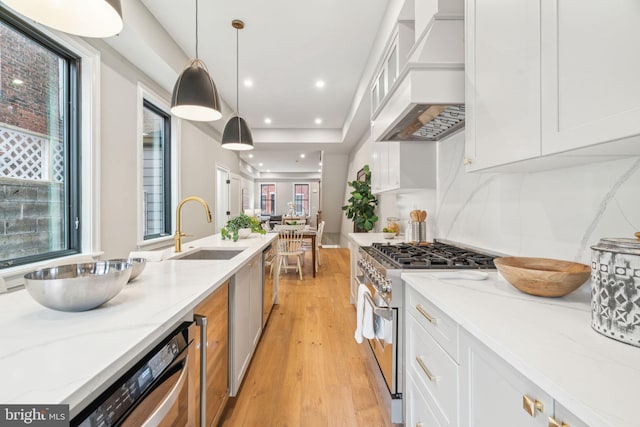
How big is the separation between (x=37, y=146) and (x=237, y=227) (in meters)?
1.64

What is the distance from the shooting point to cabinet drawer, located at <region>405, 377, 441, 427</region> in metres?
1.17

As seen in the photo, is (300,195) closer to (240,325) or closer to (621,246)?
(240,325)

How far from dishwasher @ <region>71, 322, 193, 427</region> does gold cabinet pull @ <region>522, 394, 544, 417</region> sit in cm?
93

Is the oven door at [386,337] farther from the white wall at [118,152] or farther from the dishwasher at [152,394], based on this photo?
the white wall at [118,152]

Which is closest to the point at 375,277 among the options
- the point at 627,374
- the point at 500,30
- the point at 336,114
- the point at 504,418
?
the point at 504,418

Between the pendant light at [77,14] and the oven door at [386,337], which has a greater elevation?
the pendant light at [77,14]

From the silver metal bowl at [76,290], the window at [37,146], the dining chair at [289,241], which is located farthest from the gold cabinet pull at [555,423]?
the dining chair at [289,241]

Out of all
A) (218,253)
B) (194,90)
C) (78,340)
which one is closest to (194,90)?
(194,90)

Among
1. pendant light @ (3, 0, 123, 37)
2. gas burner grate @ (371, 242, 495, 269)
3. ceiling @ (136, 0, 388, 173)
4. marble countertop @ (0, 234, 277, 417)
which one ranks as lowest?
marble countertop @ (0, 234, 277, 417)

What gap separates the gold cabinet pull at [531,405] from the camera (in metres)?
0.60

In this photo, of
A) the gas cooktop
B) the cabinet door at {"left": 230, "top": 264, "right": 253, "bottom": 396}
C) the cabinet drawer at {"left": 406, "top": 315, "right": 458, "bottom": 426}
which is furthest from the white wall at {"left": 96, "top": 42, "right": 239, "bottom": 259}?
the cabinet drawer at {"left": 406, "top": 315, "right": 458, "bottom": 426}

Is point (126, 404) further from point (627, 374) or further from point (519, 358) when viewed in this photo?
point (627, 374)

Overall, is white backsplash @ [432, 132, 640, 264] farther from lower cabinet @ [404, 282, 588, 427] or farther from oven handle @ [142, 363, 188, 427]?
oven handle @ [142, 363, 188, 427]

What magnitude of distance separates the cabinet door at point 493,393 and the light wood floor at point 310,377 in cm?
93
